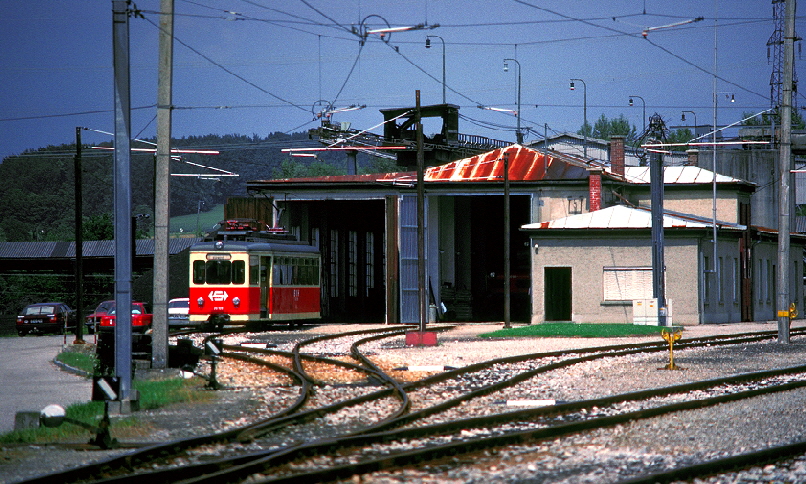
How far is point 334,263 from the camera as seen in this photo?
5019 centimetres

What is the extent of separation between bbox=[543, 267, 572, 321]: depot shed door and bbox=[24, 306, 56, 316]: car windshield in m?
22.1

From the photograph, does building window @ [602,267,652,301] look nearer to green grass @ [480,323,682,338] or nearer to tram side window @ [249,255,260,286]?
green grass @ [480,323,682,338]

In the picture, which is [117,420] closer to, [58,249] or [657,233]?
[657,233]

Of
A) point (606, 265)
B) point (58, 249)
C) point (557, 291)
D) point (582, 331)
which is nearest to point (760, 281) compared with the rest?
point (606, 265)

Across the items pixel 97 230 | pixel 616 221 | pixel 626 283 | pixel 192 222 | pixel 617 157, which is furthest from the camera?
pixel 192 222

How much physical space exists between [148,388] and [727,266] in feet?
98.7

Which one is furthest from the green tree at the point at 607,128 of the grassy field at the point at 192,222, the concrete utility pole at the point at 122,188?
the concrete utility pole at the point at 122,188

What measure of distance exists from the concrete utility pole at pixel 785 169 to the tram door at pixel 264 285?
15373 mm

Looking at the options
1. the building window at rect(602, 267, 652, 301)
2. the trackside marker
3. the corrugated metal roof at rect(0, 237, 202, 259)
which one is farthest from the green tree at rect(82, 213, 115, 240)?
the trackside marker

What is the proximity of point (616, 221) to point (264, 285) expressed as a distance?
14.4 meters

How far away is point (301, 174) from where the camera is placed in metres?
166

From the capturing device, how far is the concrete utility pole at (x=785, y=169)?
84.7 ft

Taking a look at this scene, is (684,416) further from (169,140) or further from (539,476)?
(169,140)

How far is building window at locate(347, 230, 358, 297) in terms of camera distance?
52656 millimetres
